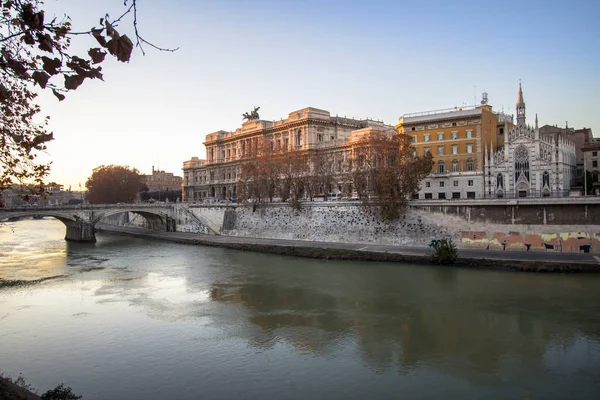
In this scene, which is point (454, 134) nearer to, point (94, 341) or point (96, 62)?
point (94, 341)

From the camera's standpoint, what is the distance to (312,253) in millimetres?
30297

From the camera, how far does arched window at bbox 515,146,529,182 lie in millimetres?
33531

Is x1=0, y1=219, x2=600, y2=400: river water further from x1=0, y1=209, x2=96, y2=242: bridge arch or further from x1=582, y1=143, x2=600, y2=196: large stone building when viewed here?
x1=582, y1=143, x2=600, y2=196: large stone building

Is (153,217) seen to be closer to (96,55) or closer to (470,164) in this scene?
(470,164)

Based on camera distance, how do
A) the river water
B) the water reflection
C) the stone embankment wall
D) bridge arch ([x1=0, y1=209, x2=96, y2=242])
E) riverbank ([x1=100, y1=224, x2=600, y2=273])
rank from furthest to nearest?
bridge arch ([x1=0, y1=209, x2=96, y2=242])
the stone embankment wall
riverbank ([x1=100, y1=224, x2=600, y2=273])
the water reflection
the river water

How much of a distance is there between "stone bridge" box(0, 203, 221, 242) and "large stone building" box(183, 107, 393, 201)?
6.38 meters

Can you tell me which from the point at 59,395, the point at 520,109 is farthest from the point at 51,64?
the point at 520,109

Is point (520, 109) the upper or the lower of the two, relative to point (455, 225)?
upper

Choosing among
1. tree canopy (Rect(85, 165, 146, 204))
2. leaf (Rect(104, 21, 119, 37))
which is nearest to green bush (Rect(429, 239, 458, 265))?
leaf (Rect(104, 21, 119, 37))

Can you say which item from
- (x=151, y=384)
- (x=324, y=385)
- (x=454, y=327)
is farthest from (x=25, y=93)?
(x=454, y=327)

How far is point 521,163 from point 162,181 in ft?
324

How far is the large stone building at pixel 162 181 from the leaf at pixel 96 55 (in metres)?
112

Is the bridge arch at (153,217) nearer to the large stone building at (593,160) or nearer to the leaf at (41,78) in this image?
the large stone building at (593,160)

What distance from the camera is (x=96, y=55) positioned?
4586 mm
